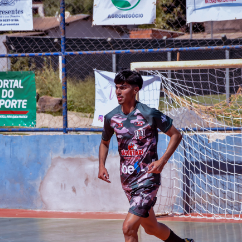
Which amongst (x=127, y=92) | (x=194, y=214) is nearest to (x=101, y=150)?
(x=127, y=92)

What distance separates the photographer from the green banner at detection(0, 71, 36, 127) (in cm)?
722

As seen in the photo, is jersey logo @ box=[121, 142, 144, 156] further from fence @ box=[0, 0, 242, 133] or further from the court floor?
fence @ box=[0, 0, 242, 133]

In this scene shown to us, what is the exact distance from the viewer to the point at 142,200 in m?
4.09

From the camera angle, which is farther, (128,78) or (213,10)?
(213,10)

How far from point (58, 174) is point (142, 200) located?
Answer: 10.5 feet

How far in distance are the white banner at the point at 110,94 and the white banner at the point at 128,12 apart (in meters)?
0.84

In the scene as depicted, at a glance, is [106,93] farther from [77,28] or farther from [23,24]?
[77,28]

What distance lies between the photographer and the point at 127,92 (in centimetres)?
422

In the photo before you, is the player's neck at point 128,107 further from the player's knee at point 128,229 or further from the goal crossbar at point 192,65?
the goal crossbar at point 192,65

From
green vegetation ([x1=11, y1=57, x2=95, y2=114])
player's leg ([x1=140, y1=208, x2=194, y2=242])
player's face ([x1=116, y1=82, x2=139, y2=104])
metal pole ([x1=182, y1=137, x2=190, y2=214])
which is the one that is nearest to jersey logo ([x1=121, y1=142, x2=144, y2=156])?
player's face ([x1=116, y1=82, x2=139, y2=104])

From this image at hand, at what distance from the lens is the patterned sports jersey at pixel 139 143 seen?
4168mm

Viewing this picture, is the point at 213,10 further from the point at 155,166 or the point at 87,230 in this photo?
the point at 87,230

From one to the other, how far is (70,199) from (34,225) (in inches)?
36.6

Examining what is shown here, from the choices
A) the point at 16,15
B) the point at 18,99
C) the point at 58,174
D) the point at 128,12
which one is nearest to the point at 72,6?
the point at 16,15
